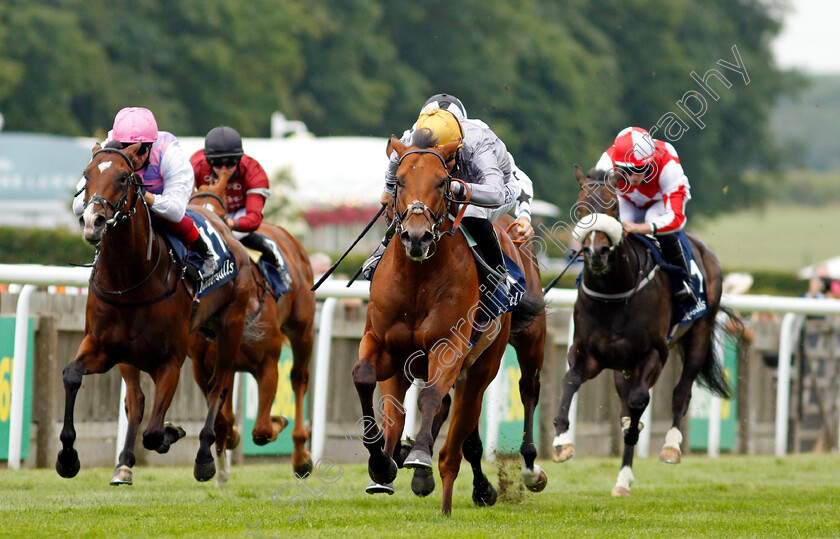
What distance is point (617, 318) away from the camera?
327 inches

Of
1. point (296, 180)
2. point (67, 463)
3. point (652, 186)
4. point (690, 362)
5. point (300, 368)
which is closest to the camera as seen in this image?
point (67, 463)

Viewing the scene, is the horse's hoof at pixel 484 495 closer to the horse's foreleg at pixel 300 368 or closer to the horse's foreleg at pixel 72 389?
the horse's foreleg at pixel 300 368

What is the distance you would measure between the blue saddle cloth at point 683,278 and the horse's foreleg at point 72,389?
363 cm

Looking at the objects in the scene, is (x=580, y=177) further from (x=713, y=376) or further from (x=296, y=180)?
(x=296, y=180)

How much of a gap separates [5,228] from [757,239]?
178 feet

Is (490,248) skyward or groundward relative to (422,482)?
skyward

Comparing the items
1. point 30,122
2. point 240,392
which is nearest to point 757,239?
point 30,122

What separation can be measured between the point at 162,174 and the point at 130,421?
129cm

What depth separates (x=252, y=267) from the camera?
26.8 ft

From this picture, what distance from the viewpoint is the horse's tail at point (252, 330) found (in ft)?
26.8

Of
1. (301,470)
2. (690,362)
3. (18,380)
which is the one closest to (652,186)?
(690,362)

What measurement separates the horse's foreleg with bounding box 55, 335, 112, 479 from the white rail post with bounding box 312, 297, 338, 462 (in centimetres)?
311

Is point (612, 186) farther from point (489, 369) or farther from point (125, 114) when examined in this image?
point (125, 114)

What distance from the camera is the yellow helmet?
6.02 meters
